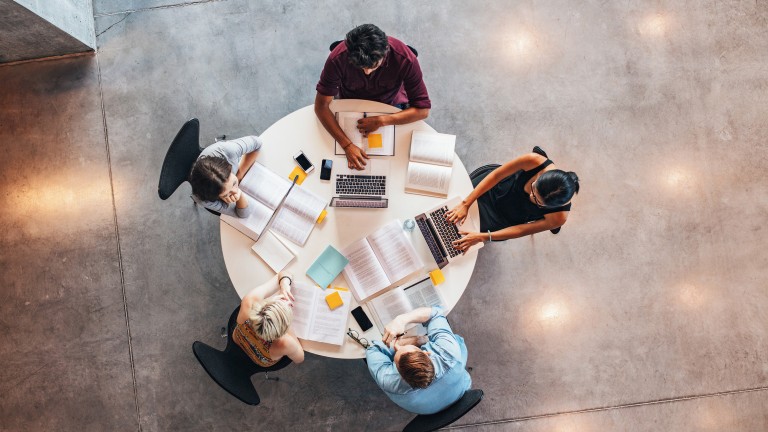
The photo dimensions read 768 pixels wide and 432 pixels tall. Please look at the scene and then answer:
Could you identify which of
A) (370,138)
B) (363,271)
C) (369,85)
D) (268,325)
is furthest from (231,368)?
(369,85)

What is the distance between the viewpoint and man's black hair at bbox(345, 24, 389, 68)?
2.38 m

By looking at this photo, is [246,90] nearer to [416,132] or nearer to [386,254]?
[416,132]

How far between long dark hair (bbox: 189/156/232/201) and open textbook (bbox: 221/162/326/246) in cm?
28

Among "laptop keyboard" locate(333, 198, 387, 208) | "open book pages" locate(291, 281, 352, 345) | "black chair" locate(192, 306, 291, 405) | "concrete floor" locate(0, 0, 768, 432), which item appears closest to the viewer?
"black chair" locate(192, 306, 291, 405)

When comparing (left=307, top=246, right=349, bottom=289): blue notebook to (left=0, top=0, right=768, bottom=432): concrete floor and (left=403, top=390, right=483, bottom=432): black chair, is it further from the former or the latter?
(left=0, top=0, right=768, bottom=432): concrete floor

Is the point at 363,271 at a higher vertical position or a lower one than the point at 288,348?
higher

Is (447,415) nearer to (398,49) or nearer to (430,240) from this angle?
(430,240)

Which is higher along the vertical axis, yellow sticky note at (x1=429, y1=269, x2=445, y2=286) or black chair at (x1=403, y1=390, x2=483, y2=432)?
yellow sticky note at (x1=429, y1=269, x2=445, y2=286)

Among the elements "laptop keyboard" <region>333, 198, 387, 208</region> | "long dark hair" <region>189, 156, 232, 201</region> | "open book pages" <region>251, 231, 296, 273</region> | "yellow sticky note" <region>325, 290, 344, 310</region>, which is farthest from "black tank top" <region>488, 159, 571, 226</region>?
"long dark hair" <region>189, 156, 232, 201</region>

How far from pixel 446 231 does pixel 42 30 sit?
3.01 metres

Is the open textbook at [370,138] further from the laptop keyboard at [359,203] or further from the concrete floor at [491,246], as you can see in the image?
the concrete floor at [491,246]

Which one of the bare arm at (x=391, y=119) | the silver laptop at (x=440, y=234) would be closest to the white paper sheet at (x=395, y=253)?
the silver laptop at (x=440, y=234)

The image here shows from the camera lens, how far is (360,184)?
2.78 meters

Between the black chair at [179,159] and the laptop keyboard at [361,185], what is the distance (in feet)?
2.38
